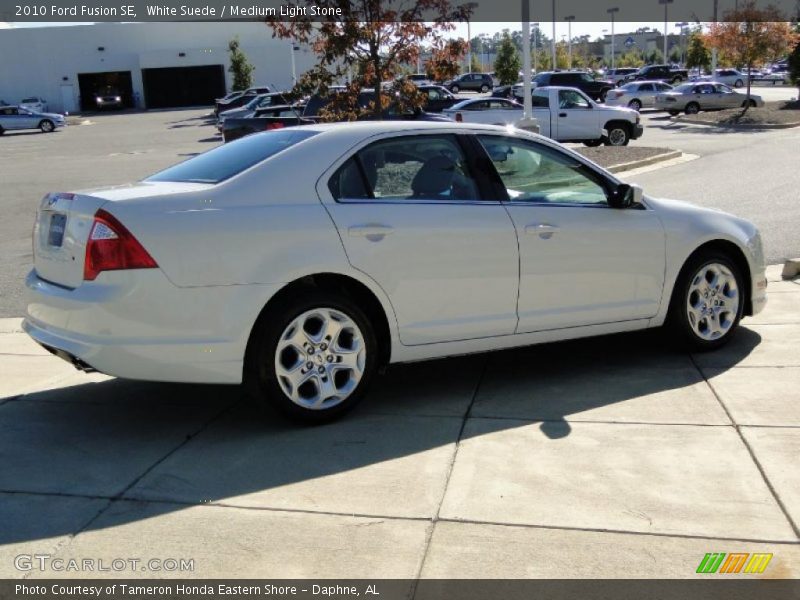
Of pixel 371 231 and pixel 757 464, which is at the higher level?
pixel 371 231

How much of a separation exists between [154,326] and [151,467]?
708mm

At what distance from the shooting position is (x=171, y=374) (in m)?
4.86

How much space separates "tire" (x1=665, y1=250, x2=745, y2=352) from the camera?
250 inches

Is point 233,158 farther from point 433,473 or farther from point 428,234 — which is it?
point 433,473

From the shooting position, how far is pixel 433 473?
4.55 metres

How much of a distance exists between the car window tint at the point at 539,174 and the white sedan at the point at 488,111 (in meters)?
18.1

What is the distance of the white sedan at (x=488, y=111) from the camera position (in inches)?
966

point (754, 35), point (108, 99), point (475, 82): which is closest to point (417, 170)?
point (754, 35)

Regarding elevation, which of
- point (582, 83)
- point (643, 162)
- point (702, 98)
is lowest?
point (643, 162)

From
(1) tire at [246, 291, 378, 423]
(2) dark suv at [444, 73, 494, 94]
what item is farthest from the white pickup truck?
(2) dark suv at [444, 73, 494, 94]

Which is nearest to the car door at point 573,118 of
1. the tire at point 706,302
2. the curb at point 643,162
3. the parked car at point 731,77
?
the curb at point 643,162

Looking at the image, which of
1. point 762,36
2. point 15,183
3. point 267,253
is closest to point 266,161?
point 267,253

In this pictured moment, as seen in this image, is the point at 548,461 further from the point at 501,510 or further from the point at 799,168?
the point at 799,168
